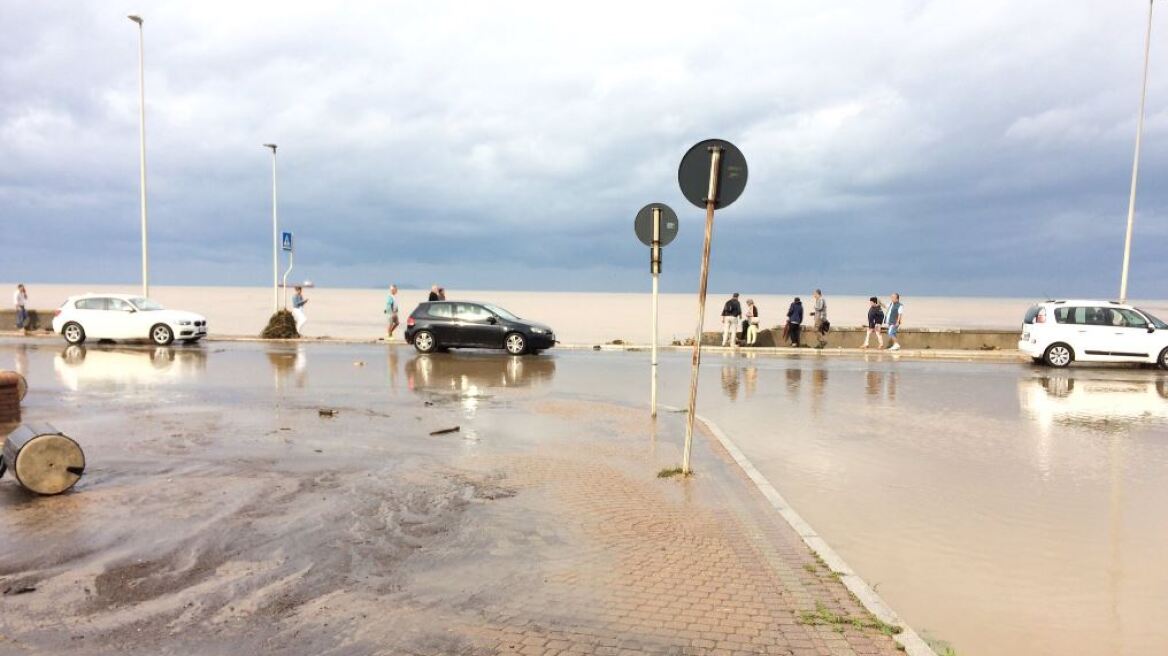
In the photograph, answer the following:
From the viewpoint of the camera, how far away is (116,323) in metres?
23.0

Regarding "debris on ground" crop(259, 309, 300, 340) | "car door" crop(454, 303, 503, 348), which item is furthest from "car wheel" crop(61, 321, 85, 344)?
"car door" crop(454, 303, 503, 348)

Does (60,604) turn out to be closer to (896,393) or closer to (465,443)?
(465,443)

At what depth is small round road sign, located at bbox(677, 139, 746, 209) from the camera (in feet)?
23.9

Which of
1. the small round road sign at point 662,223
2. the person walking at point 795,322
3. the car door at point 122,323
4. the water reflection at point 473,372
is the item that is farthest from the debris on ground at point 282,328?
the small round road sign at point 662,223

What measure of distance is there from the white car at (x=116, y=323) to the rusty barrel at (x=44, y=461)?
18.4m

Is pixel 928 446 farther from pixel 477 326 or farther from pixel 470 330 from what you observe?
pixel 470 330

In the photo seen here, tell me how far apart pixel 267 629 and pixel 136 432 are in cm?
641

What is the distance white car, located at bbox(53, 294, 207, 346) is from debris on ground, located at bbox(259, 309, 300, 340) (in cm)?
307

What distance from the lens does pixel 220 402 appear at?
11.6 m

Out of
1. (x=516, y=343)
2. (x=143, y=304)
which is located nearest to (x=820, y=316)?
(x=516, y=343)

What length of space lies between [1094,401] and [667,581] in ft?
41.2

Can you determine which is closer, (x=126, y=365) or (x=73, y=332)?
(x=126, y=365)

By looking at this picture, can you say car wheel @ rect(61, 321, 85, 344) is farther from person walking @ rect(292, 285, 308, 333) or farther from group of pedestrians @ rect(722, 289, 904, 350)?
group of pedestrians @ rect(722, 289, 904, 350)

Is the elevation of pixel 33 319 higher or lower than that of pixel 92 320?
lower
